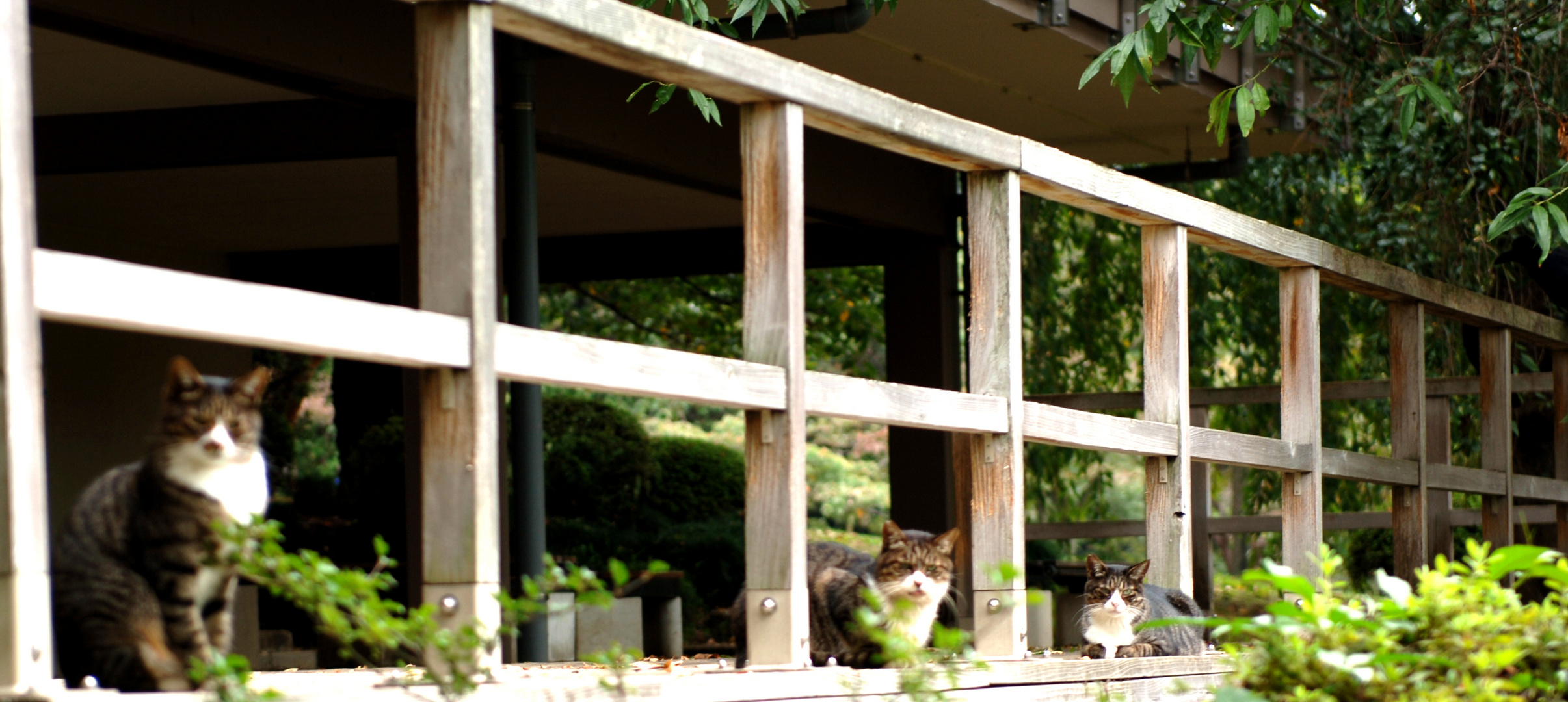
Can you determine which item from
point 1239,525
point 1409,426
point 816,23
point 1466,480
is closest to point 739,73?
point 816,23

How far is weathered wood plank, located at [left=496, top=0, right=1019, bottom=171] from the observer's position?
3070 mm

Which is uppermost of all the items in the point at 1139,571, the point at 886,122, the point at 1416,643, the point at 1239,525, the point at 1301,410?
the point at 886,122

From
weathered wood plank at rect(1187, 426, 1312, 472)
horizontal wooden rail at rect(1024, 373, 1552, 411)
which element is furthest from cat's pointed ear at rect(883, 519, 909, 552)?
horizontal wooden rail at rect(1024, 373, 1552, 411)

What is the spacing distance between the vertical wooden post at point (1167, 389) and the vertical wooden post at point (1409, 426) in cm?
206

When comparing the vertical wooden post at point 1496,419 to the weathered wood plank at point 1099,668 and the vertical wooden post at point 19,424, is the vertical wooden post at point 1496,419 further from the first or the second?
the vertical wooden post at point 19,424

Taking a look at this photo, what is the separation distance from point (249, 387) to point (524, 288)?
3290 mm

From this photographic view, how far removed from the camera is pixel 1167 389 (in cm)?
503

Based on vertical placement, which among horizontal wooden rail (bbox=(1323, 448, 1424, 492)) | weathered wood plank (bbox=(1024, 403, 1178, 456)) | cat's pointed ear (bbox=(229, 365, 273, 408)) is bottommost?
horizontal wooden rail (bbox=(1323, 448, 1424, 492))

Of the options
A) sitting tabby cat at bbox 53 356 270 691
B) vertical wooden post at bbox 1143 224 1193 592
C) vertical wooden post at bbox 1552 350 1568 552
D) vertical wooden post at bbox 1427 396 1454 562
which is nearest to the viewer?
sitting tabby cat at bbox 53 356 270 691

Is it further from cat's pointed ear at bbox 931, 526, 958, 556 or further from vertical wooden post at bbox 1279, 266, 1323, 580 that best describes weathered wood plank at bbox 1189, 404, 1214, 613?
cat's pointed ear at bbox 931, 526, 958, 556

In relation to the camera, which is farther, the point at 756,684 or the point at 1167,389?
the point at 1167,389

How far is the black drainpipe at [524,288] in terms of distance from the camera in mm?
5887

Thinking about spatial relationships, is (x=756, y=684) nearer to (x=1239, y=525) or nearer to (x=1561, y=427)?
(x=1561, y=427)

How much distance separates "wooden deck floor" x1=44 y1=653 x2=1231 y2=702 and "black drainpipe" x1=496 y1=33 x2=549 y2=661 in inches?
39.2
